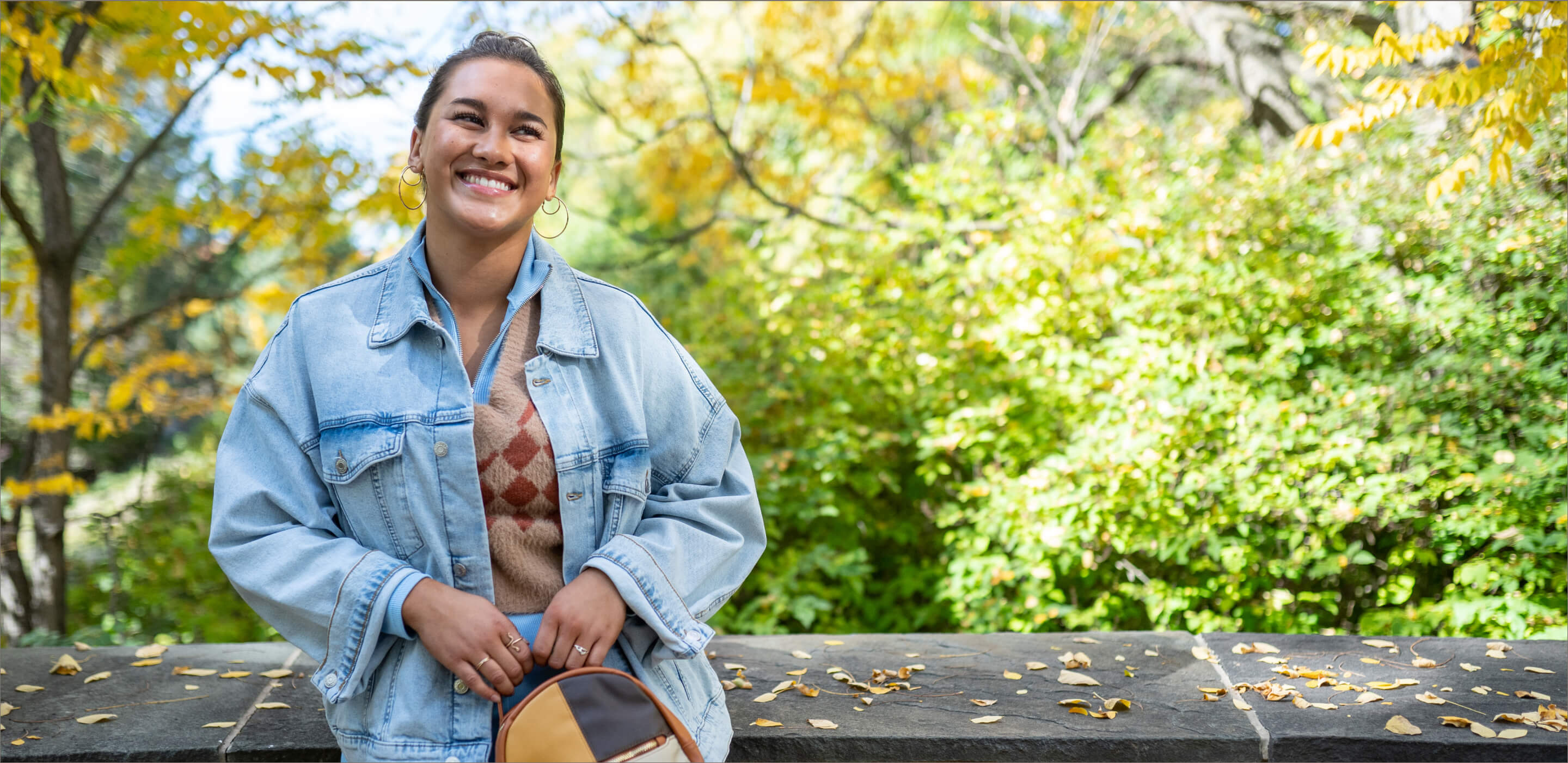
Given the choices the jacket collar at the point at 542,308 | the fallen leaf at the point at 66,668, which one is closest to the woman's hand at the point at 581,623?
the jacket collar at the point at 542,308

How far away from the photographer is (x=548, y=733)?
155cm

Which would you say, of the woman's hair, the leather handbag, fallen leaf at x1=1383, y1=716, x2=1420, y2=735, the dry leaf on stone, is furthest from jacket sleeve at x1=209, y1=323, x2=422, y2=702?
fallen leaf at x1=1383, y1=716, x2=1420, y2=735

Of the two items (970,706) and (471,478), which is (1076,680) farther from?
(471,478)

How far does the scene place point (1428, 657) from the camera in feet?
8.84

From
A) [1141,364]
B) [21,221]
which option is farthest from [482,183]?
[21,221]

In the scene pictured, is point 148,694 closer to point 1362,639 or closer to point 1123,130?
point 1362,639

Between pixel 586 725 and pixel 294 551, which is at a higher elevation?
pixel 294 551

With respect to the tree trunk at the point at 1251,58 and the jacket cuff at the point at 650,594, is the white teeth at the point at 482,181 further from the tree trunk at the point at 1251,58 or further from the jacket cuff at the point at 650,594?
the tree trunk at the point at 1251,58

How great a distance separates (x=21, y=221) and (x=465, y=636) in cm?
438

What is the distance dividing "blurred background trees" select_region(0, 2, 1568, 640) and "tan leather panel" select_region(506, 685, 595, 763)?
7.78 feet

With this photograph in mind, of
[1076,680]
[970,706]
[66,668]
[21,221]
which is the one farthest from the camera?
[21,221]

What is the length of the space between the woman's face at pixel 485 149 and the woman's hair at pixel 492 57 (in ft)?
0.04

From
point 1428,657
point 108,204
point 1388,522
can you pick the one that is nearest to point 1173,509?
point 1388,522

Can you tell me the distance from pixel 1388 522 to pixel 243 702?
12.8 ft
